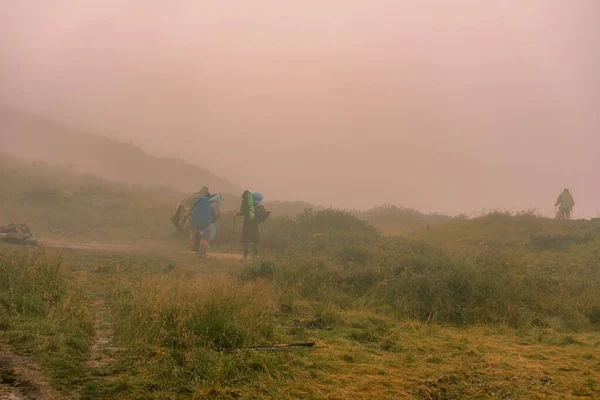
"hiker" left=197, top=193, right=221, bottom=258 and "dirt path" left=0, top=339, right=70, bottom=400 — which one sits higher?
"hiker" left=197, top=193, right=221, bottom=258

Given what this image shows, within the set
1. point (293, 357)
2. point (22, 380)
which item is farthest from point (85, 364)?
point (293, 357)

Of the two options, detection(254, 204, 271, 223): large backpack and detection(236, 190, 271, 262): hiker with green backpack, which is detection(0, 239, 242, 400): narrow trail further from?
detection(254, 204, 271, 223): large backpack

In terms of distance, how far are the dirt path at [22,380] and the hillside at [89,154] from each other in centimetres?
4410

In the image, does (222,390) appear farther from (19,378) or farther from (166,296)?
(166,296)

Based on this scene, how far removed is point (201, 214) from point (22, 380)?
11352mm

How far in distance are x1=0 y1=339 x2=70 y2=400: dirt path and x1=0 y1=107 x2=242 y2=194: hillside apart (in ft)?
145

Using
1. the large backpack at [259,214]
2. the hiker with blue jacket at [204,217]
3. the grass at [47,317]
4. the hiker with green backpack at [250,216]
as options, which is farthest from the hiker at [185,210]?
the grass at [47,317]

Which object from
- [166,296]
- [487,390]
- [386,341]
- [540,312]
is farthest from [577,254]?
[166,296]

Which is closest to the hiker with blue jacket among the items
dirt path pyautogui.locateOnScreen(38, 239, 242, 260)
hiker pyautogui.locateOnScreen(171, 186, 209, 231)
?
Result: hiker pyautogui.locateOnScreen(171, 186, 209, 231)

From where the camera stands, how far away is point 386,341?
604 centimetres

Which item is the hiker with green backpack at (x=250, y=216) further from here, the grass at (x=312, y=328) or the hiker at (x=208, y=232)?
the grass at (x=312, y=328)

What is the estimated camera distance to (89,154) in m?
49.2

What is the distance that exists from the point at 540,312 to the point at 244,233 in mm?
9199

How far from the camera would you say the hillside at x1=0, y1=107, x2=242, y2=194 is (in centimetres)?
4694
